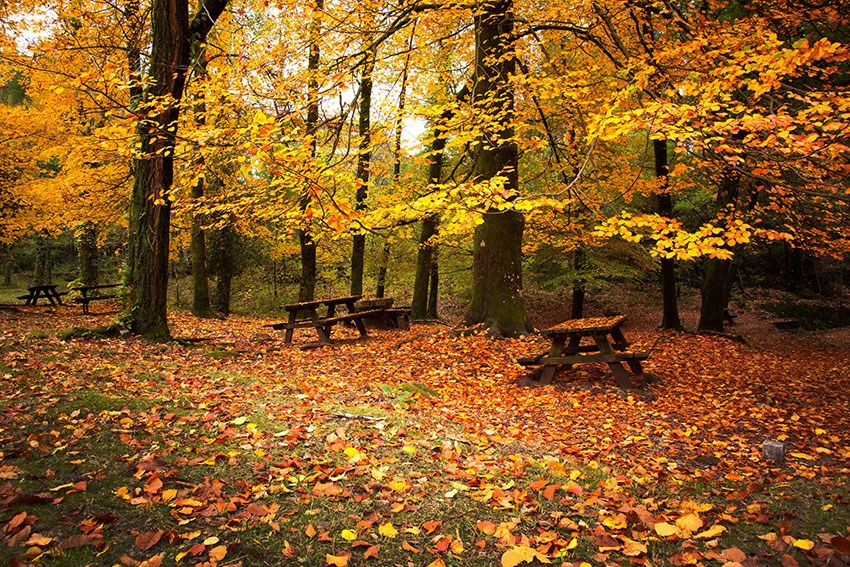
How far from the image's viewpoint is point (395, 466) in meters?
3.62

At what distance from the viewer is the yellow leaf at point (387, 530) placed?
8.99 ft

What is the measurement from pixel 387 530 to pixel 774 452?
3.92m

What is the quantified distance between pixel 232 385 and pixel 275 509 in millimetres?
3096

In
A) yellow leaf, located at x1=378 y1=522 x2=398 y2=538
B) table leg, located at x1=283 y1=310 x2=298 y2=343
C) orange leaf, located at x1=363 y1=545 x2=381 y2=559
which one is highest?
table leg, located at x1=283 y1=310 x2=298 y2=343

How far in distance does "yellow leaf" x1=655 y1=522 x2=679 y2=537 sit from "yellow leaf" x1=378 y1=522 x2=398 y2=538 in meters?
1.57

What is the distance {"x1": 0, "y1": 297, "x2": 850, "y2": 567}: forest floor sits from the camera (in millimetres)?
2615

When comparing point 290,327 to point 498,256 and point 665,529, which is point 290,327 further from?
point 665,529

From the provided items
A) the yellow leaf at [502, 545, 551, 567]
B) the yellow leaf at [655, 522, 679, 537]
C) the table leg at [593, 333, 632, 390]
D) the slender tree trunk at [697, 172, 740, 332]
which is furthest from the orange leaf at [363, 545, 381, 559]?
the slender tree trunk at [697, 172, 740, 332]

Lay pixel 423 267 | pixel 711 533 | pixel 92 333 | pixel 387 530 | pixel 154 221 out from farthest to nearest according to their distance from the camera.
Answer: pixel 423 267, pixel 154 221, pixel 92 333, pixel 711 533, pixel 387 530

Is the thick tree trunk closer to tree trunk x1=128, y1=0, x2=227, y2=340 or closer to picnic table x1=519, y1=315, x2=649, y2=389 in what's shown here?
tree trunk x1=128, y1=0, x2=227, y2=340

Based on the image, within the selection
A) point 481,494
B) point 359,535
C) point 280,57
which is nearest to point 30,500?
point 359,535

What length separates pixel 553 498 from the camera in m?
3.38

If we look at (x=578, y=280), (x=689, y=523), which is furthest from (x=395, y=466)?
(x=578, y=280)

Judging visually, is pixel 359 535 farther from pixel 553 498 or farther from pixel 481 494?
pixel 553 498
